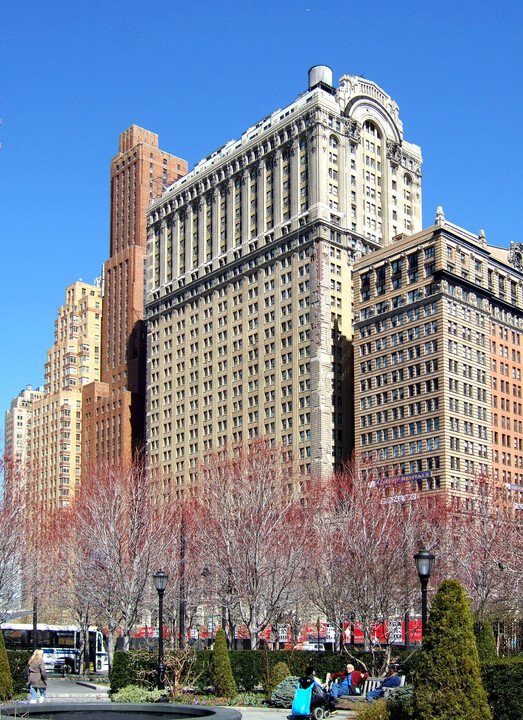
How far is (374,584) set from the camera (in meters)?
47.9

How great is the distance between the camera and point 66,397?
585ft

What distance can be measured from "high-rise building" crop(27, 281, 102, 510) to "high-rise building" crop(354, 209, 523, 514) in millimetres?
80706

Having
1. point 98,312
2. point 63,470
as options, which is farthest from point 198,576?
point 98,312

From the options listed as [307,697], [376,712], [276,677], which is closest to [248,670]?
[276,677]

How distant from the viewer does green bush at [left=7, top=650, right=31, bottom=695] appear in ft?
134

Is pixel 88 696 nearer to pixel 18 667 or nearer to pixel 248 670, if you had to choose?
pixel 18 667

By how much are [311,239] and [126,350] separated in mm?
52076

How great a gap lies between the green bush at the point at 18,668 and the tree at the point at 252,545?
474 inches

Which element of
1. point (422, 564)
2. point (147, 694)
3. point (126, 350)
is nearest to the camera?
point (422, 564)

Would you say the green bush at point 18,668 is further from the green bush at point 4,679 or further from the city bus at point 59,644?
the city bus at point 59,644

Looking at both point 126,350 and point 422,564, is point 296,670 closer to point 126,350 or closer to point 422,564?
point 422,564

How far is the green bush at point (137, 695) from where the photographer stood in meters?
34.4

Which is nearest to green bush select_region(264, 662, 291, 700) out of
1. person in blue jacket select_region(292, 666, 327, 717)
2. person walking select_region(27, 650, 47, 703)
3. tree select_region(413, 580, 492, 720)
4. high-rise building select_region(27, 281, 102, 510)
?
person in blue jacket select_region(292, 666, 327, 717)

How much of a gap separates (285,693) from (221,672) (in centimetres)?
329
